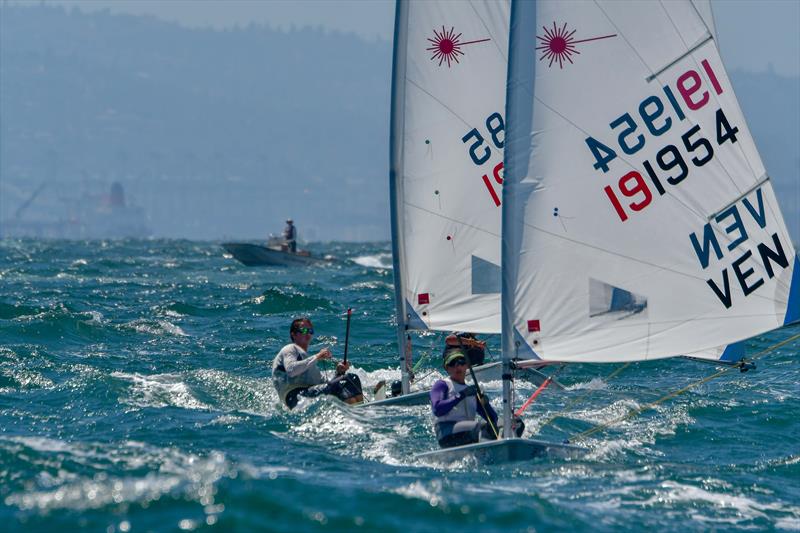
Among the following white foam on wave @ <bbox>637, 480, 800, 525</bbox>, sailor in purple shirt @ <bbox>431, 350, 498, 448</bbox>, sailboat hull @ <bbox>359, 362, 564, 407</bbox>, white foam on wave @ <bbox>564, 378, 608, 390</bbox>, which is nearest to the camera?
white foam on wave @ <bbox>637, 480, 800, 525</bbox>

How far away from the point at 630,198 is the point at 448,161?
17.6ft

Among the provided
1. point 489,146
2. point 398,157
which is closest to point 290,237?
point 398,157

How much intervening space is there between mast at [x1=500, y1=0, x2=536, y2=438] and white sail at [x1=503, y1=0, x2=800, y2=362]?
1 centimetres

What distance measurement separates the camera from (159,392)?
17828 mm

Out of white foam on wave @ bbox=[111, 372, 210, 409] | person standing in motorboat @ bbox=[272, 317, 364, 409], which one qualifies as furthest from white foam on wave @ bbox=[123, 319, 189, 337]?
person standing in motorboat @ bbox=[272, 317, 364, 409]

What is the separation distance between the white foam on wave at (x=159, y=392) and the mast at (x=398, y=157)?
2.68 meters

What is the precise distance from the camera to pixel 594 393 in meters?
18.4

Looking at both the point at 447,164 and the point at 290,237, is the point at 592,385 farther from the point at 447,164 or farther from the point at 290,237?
the point at 290,237

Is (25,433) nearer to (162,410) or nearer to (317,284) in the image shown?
(162,410)

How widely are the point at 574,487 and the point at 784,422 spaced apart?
528 cm

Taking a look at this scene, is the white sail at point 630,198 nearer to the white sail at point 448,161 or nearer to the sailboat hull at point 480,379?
the sailboat hull at point 480,379

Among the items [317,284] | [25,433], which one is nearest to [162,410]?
[25,433]

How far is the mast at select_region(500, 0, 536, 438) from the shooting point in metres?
11.8

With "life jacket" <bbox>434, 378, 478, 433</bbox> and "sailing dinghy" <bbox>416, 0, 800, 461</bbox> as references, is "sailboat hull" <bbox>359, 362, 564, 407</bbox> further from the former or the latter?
"sailing dinghy" <bbox>416, 0, 800, 461</bbox>
